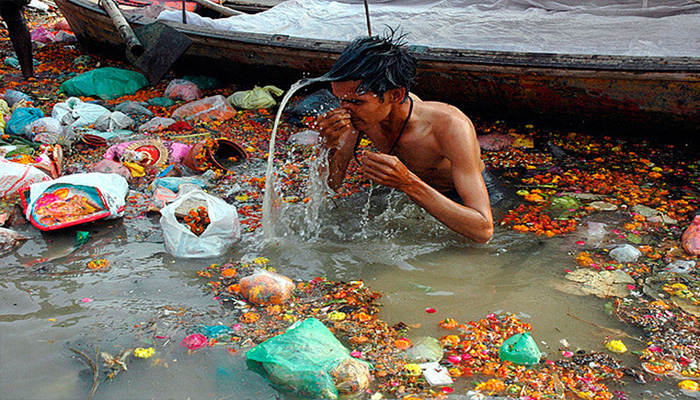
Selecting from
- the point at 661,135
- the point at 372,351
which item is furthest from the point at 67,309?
the point at 661,135

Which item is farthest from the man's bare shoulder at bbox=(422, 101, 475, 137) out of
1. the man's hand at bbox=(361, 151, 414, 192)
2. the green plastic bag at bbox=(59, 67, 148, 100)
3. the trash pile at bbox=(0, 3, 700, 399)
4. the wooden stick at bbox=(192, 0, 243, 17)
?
the wooden stick at bbox=(192, 0, 243, 17)

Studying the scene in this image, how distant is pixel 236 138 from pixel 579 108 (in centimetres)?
297

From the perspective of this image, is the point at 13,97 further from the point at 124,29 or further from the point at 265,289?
the point at 265,289

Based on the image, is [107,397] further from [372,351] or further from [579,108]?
[579,108]

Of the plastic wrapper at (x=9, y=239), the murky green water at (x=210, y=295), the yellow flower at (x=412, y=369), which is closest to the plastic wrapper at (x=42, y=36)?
the murky green water at (x=210, y=295)

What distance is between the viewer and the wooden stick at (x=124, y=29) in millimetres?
6023

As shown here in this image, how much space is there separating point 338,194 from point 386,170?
4.48 ft

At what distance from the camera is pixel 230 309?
2596mm

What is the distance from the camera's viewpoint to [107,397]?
1.97 m

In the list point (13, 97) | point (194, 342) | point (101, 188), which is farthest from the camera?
point (13, 97)

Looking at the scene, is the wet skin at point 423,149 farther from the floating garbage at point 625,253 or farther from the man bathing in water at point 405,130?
the floating garbage at point 625,253

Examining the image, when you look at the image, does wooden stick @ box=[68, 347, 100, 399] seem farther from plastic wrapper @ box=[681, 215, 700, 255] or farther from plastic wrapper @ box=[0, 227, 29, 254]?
plastic wrapper @ box=[681, 215, 700, 255]

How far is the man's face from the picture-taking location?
2803 mm

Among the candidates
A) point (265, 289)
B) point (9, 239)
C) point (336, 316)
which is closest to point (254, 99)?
point (9, 239)
